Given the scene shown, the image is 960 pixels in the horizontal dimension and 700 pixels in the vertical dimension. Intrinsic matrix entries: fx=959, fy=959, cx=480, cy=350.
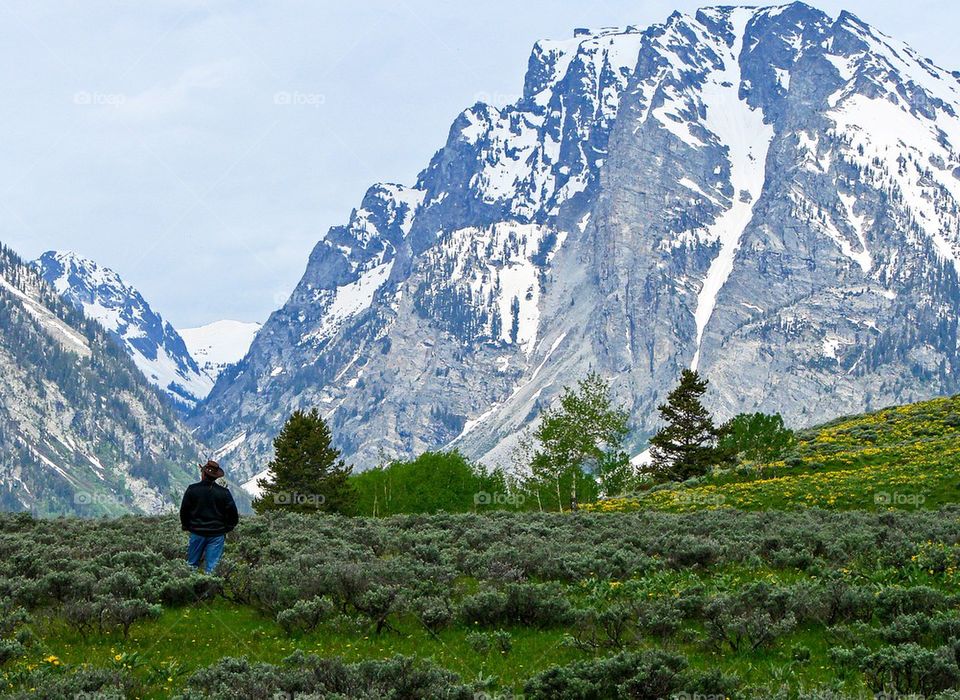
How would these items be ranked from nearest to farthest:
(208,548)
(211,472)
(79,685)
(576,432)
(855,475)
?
1. (79,685)
2. (208,548)
3. (211,472)
4. (855,475)
5. (576,432)

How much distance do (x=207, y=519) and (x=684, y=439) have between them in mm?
50385

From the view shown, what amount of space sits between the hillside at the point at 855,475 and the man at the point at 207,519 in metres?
24.2

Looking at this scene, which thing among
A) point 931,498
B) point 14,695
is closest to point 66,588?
point 14,695

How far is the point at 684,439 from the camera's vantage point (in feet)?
221

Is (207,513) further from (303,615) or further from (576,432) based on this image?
(576,432)

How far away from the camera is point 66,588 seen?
18.4 m

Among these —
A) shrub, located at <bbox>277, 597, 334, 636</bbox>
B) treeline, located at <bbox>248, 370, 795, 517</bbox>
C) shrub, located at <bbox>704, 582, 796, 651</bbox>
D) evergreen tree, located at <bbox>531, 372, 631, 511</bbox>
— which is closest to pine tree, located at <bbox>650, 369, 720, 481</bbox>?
treeline, located at <bbox>248, 370, 795, 517</bbox>

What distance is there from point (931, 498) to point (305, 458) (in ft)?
153

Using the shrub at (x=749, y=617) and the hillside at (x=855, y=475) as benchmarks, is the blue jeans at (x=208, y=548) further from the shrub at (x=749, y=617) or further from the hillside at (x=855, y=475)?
the hillside at (x=855, y=475)

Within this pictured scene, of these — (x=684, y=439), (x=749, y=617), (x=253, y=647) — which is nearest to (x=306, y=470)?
(x=684, y=439)

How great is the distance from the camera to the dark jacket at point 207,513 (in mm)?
21156

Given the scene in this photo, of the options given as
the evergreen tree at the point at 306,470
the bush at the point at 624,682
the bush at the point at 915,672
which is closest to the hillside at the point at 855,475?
the bush at the point at 915,672

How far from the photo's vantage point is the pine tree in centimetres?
6600

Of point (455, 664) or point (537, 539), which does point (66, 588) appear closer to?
point (455, 664)
